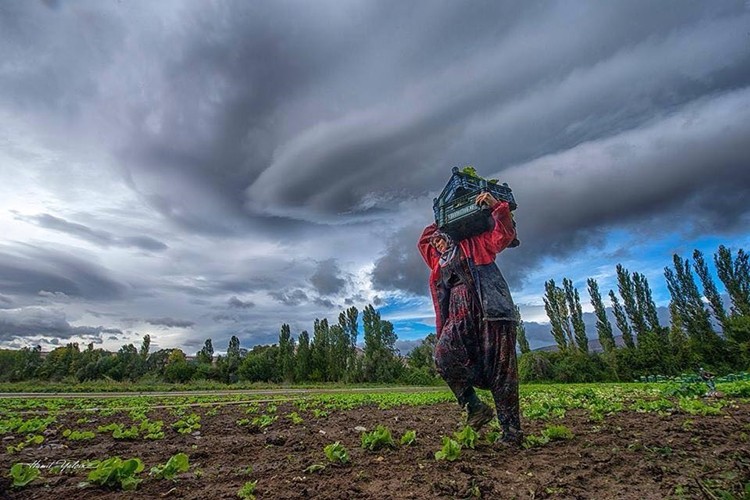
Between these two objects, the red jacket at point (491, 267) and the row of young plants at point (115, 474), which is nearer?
the row of young plants at point (115, 474)

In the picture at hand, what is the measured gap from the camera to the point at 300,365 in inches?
2028

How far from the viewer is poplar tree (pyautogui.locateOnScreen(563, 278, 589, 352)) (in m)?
49.2

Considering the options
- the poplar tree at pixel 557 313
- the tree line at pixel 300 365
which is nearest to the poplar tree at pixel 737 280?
the poplar tree at pixel 557 313

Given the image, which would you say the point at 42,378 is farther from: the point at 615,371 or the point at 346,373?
the point at 615,371

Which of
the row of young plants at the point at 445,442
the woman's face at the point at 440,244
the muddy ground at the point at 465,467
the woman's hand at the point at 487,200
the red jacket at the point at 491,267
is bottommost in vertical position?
the muddy ground at the point at 465,467

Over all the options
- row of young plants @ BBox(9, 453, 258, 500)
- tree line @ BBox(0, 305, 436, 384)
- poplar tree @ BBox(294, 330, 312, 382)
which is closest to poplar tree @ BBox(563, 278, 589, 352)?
tree line @ BBox(0, 305, 436, 384)

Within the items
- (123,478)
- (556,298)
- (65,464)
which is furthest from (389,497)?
(556,298)

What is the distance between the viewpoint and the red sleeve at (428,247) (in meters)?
6.18

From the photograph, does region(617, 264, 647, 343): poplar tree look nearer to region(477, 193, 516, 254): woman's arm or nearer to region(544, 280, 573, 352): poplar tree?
region(544, 280, 573, 352): poplar tree

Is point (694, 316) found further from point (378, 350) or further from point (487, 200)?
point (487, 200)

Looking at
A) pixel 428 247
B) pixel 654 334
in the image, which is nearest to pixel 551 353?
pixel 654 334

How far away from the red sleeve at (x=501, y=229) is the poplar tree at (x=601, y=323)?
48017mm

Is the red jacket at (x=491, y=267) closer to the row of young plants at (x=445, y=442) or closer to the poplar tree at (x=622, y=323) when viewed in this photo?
the row of young plants at (x=445, y=442)

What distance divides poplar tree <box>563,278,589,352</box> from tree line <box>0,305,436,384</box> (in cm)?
2028
